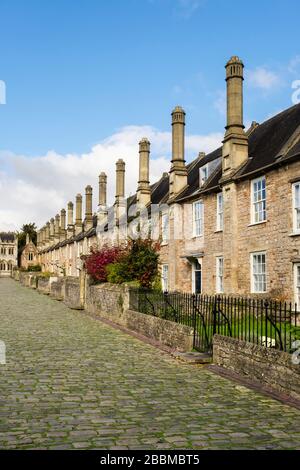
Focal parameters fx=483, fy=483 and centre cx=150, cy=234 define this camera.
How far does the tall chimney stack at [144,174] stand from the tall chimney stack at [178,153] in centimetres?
614

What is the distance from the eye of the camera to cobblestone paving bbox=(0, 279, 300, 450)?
600 cm

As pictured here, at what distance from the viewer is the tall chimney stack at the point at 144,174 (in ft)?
125

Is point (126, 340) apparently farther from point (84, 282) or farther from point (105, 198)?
point (105, 198)

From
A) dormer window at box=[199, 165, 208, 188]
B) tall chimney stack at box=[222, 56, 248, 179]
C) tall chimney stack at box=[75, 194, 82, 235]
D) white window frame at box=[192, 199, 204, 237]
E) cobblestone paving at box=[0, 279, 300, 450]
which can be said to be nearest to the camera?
cobblestone paving at box=[0, 279, 300, 450]

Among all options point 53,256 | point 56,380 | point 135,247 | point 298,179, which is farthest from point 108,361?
point 53,256

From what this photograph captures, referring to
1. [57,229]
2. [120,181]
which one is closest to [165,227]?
[120,181]

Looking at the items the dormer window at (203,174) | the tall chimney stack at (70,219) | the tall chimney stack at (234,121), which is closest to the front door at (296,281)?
the tall chimney stack at (234,121)

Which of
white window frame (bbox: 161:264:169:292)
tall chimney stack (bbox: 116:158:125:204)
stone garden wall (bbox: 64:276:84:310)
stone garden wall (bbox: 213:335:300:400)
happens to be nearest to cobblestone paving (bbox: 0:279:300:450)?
stone garden wall (bbox: 213:335:300:400)

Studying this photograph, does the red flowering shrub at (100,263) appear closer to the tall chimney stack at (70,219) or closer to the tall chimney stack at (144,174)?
the tall chimney stack at (144,174)

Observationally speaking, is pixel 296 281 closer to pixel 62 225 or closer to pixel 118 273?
pixel 118 273

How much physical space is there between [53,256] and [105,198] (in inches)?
1328

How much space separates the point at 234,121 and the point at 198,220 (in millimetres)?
6337

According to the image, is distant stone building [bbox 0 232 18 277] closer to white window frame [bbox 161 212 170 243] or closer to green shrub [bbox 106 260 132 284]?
white window frame [bbox 161 212 170 243]

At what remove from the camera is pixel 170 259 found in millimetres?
30875
